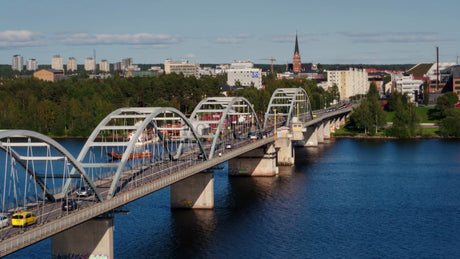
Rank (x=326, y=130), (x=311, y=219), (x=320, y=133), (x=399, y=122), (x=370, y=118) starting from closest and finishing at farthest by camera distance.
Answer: (x=311, y=219) → (x=320, y=133) → (x=399, y=122) → (x=326, y=130) → (x=370, y=118)

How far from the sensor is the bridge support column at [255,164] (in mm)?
78938

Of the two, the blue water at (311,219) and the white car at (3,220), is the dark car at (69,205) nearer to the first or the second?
the white car at (3,220)

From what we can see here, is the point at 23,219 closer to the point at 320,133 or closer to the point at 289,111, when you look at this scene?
the point at 289,111

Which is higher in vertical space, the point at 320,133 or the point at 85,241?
the point at 320,133

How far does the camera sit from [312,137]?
116312 millimetres

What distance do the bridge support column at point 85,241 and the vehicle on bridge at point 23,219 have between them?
6061 millimetres

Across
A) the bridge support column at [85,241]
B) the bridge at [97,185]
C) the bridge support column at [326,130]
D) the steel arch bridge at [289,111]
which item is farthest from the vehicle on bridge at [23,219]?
the bridge support column at [326,130]

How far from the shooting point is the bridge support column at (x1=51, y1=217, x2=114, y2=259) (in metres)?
39.9

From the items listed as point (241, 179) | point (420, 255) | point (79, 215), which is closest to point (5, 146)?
point (79, 215)

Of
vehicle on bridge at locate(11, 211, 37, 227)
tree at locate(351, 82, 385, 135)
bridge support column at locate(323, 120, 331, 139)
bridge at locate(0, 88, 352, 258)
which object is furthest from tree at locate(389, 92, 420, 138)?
vehicle on bridge at locate(11, 211, 37, 227)

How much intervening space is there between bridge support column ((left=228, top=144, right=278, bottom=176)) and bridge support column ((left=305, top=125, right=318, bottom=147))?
35516 mm

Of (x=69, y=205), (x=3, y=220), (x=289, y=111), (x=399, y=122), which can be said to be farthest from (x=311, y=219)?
(x=399, y=122)

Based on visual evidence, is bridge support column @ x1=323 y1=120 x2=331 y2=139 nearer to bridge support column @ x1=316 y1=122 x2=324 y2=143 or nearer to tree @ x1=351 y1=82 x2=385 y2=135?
A: bridge support column @ x1=316 y1=122 x2=324 y2=143

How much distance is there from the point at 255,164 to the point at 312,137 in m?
38.0
